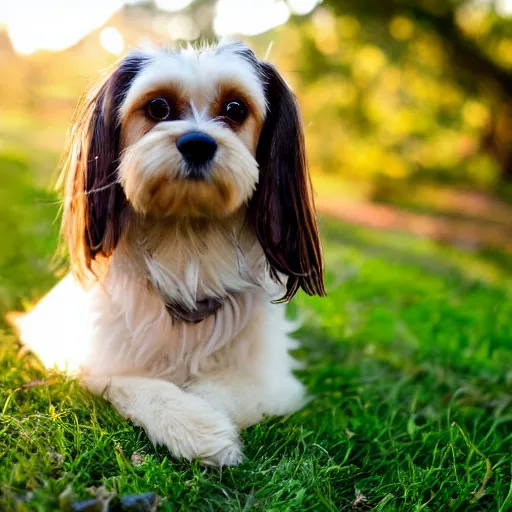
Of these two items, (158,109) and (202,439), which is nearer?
(202,439)

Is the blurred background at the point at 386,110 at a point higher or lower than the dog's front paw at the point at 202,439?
lower

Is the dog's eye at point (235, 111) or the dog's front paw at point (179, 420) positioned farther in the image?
the dog's eye at point (235, 111)

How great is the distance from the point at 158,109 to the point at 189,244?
1.74 ft

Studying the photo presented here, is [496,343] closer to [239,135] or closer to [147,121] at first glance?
[239,135]

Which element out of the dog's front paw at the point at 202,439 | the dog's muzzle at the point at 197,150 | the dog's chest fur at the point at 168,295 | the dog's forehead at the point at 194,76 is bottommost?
the dog's front paw at the point at 202,439

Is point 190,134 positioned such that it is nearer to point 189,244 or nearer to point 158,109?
point 158,109

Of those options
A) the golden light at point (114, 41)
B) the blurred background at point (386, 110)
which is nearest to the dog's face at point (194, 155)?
the golden light at point (114, 41)

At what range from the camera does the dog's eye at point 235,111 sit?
246 centimetres

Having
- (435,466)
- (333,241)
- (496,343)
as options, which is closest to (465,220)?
(333,241)

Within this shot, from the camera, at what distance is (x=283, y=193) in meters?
Answer: 2.63

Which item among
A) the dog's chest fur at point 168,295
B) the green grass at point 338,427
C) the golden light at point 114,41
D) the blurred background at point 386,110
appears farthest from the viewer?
the blurred background at point 386,110

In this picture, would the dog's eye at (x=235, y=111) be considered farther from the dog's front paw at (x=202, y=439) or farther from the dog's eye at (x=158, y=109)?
the dog's front paw at (x=202, y=439)

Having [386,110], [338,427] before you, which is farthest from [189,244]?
[386,110]

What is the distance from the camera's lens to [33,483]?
190 centimetres
